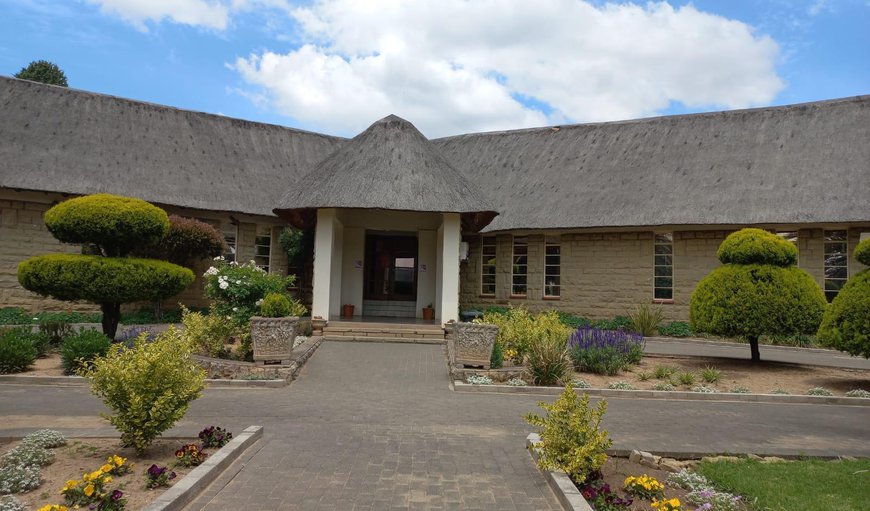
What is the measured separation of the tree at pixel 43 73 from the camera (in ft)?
122

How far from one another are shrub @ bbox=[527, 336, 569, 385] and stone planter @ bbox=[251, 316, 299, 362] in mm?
4503

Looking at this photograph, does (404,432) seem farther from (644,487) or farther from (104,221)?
(104,221)

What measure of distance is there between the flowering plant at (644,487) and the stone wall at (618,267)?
49.3ft

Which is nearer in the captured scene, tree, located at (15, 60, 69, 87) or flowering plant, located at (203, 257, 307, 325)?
flowering plant, located at (203, 257, 307, 325)

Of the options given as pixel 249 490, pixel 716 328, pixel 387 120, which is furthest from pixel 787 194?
pixel 249 490

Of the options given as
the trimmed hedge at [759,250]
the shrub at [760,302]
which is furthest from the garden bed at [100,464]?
the trimmed hedge at [759,250]

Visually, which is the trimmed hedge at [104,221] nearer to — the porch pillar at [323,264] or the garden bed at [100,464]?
the porch pillar at [323,264]

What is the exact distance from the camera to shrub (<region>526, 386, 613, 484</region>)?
18.1 feet

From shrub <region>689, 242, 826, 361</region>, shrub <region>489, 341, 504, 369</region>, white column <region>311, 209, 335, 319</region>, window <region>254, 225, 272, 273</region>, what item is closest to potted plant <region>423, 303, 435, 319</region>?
white column <region>311, 209, 335, 319</region>

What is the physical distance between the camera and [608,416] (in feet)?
28.4

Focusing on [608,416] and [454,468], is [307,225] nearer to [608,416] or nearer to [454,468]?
[608,416]

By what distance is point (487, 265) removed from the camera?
76.6 feet

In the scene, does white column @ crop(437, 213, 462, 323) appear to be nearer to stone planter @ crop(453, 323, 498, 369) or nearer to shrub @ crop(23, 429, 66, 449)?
stone planter @ crop(453, 323, 498, 369)

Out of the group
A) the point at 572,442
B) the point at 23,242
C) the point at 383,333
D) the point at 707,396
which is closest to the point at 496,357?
the point at 707,396
